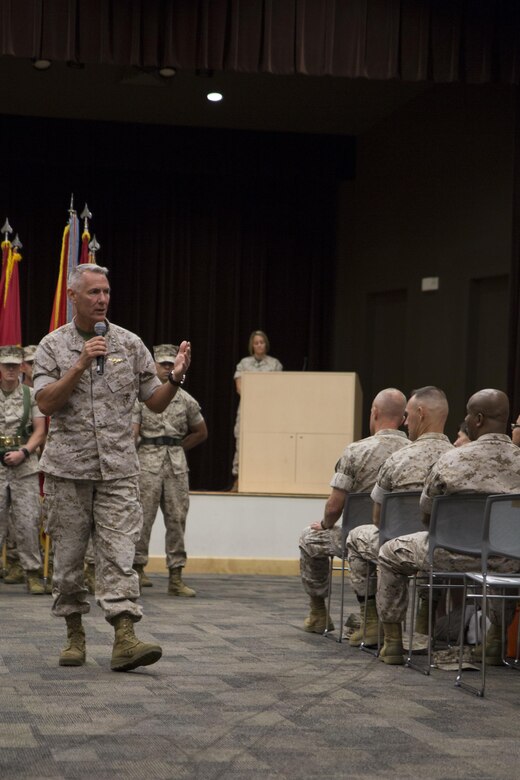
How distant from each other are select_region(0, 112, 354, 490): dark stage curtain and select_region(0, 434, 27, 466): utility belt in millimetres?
7887

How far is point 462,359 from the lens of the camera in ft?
42.1

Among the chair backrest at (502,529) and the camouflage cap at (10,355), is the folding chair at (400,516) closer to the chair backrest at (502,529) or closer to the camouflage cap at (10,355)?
the chair backrest at (502,529)

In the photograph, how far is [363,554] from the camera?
5887 mm

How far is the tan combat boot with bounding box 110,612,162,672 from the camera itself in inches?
194

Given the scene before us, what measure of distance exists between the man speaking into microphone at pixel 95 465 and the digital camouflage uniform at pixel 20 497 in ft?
10.2

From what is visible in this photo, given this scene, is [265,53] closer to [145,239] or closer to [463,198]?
[463,198]

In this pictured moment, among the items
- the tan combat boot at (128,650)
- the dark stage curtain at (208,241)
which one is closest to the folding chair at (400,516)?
the tan combat boot at (128,650)

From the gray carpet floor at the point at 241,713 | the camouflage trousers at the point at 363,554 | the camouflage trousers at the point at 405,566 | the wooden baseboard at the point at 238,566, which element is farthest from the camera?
the wooden baseboard at the point at 238,566

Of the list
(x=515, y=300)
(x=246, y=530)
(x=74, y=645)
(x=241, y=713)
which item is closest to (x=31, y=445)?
(x=246, y=530)

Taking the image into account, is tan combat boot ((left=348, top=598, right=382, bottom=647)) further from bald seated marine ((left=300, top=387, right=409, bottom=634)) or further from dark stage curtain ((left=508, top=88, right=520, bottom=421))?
dark stage curtain ((left=508, top=88, right=520, bottom=421))

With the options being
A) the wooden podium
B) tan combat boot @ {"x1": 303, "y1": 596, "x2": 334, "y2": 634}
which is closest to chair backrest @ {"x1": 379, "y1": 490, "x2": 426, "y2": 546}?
tan combat boot @ {"x1": 303, "y1": 596, "x2": 334, "y2": 634}

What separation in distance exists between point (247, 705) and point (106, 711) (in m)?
0.51

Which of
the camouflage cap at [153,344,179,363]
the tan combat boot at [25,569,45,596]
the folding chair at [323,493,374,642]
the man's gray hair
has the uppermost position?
the man's gray hair

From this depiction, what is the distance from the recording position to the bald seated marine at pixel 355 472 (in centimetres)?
621
